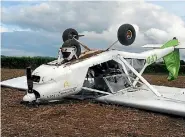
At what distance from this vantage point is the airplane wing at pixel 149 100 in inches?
400

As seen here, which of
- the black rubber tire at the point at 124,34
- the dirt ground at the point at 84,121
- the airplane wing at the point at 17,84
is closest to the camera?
the dirt ground at the point at 84,121

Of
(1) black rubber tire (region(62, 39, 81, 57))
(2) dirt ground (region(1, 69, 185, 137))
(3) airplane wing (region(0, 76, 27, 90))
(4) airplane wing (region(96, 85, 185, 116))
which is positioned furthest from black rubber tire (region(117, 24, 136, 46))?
(3) airplane wing (region(0, 76, 27, 90))

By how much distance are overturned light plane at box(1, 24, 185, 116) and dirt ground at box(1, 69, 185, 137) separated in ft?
1.18

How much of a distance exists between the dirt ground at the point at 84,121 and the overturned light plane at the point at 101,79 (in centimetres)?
36

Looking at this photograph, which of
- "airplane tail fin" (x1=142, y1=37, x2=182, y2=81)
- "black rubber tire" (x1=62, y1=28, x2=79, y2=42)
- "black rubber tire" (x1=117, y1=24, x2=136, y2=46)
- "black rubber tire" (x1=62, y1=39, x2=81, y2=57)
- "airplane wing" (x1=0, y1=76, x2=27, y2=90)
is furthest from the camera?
"airplane tail fin" (x1=142, y1=37, x2=182, y2=81)

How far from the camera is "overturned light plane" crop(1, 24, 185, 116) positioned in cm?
1055

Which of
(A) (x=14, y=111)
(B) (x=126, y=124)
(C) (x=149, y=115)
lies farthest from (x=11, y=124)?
(C) (x=149, y=115)

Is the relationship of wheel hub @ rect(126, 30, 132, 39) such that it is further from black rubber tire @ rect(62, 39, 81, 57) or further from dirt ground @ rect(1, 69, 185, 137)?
dirt ground @ rect(1, 69, 185, 137)

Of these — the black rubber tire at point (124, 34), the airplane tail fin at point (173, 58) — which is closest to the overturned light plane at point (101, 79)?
the black rubber tire at point (124, 34)

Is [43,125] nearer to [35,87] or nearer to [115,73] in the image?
[35,87]

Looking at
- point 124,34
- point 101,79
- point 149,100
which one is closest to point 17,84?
point 101,79

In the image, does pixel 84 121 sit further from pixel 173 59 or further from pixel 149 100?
pixel 173 59

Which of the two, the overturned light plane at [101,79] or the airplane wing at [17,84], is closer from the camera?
the overturned light plane at [101,79]

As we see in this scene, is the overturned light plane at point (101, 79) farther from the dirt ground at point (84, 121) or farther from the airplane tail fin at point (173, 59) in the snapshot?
the airplane tail fin at point (173, 59)
